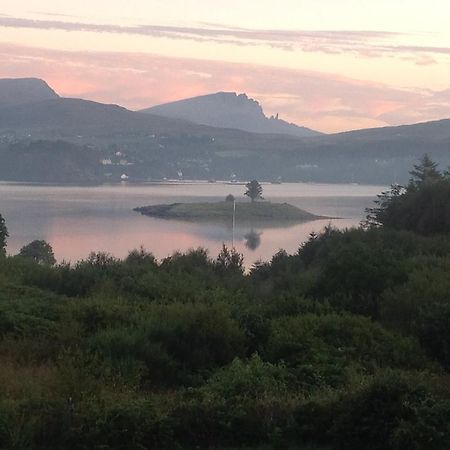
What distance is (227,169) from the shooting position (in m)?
173

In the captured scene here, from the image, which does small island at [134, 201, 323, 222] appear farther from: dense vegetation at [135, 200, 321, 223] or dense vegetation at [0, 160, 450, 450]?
dense vegetation at [0, 160, 450, 450]

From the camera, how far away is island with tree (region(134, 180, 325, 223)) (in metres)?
75.6

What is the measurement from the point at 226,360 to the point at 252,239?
46.8 m

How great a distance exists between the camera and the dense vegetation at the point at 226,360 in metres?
6.17

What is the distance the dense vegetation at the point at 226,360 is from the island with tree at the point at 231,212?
5583 cm

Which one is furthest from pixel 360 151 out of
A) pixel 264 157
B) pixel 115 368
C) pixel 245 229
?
pixel 115 368

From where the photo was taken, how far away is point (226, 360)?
10367mm

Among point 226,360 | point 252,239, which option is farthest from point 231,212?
point 226,360

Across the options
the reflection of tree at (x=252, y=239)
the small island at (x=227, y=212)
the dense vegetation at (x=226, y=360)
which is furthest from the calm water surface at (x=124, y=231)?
the dense vegetation at (x=226, y=360)

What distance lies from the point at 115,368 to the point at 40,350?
1.51 m

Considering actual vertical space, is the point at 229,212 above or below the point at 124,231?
above

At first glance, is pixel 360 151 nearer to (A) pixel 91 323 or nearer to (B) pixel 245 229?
(B) pixel 245 229

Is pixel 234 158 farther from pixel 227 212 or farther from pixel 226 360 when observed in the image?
pixel 226 360

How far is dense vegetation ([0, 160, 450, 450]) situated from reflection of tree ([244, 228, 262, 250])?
3211 cm
